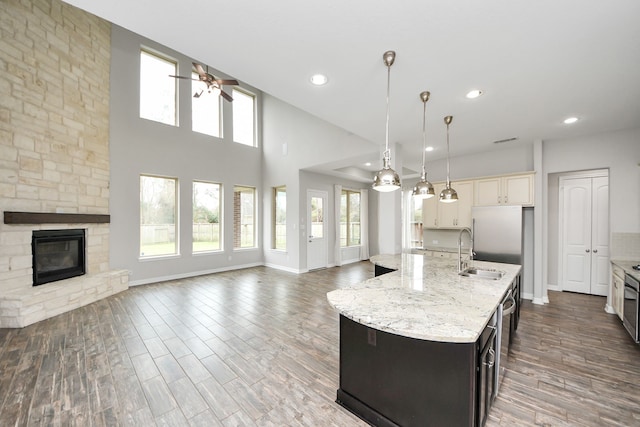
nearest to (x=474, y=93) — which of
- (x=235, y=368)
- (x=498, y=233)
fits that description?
(x=498, y=233)

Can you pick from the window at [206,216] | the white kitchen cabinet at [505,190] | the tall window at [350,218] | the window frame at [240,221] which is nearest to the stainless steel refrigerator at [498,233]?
the white kitchen cabinet at [505,190]

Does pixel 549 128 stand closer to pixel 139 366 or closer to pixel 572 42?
pixel 572 42

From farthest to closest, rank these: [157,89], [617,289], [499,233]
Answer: [157,89]
[499,233]
[617,289]

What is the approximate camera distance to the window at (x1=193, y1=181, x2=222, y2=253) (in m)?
6.24

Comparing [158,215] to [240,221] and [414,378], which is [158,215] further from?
[414,378]

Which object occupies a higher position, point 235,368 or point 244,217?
point 244,217

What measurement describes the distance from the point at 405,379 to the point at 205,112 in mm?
7036

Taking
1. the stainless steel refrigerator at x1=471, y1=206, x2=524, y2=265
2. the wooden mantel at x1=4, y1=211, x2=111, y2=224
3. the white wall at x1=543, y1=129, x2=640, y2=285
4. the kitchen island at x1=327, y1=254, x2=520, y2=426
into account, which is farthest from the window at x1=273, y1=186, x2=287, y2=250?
the white wall at x1=543, y1=129, x2=640, y2=285

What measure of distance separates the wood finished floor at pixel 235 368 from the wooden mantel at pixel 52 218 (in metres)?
1.45

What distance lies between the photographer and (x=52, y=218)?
12.9 ft

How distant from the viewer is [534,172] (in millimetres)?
4273

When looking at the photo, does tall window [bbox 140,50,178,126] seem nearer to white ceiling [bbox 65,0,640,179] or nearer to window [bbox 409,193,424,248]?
white ceiling [bbox 65,0,640,179]

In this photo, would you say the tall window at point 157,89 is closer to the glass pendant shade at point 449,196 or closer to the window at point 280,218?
the window at point 280,218

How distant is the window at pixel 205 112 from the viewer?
20.6 ft
